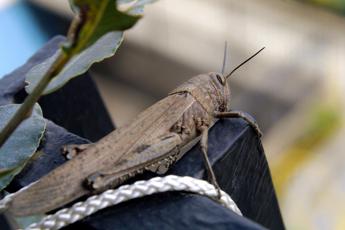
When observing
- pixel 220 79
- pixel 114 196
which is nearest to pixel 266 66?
pixel 220 79

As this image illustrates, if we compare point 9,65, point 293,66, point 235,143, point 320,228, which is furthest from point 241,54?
point 235,143

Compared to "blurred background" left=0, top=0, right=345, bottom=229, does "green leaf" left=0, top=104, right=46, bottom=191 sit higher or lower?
higher

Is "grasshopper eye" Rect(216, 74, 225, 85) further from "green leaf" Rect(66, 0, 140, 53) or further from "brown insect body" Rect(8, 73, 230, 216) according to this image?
"green leaf" Rect(66, 0, 140, 53)

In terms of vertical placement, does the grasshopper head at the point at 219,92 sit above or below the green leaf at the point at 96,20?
below

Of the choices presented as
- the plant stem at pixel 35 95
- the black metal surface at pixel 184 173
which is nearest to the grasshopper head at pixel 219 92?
the black metal surface at pixel 184 173

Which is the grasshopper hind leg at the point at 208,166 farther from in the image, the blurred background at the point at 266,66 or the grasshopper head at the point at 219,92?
the blurred background at the point at 266,66

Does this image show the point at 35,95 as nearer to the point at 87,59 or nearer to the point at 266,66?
the point at 87,59

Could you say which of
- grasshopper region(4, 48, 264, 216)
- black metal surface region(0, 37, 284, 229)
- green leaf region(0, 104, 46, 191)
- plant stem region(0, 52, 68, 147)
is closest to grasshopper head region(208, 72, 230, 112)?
grasshopper region(4, 48, 264, 216)
